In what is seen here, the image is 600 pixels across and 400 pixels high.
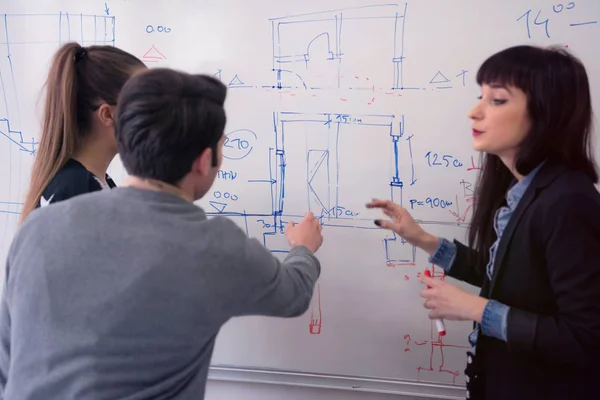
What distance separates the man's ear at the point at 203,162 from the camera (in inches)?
32.4

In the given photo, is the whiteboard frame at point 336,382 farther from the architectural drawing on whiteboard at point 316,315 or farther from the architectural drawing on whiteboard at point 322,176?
the architectural drawing on whiteboard at point 322,176

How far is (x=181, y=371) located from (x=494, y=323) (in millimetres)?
634

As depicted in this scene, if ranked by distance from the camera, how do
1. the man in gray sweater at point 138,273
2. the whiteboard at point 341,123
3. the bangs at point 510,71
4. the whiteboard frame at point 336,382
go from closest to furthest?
the man in gray sweater at point 138,273, the bangs at point 510,71, the whiteboard at point 341,123, the whiteboard frame at point 336,382

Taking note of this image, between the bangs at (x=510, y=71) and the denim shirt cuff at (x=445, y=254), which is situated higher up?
the bangs at (x=510, y=71)

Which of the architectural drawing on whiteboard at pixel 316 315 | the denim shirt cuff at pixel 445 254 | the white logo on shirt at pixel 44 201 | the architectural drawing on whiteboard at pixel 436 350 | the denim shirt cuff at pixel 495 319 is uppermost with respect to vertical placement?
the white logo on shirt at pixel 44 201

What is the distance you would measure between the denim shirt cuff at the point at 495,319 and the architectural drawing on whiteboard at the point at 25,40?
1.46 m

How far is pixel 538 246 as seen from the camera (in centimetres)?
90

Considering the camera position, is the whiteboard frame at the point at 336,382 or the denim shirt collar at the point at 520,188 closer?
the denim shirt collar at the point at 520,188

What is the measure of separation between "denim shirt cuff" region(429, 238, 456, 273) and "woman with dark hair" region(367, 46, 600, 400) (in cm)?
16

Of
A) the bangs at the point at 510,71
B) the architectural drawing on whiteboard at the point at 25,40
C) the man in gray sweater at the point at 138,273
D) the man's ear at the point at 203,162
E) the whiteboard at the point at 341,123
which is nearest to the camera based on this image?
the man in gray sweater at the point at 138,273

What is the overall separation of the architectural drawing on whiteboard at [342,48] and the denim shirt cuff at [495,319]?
73 centimetres

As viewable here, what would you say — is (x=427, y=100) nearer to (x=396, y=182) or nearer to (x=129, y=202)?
(x=396, y=182)

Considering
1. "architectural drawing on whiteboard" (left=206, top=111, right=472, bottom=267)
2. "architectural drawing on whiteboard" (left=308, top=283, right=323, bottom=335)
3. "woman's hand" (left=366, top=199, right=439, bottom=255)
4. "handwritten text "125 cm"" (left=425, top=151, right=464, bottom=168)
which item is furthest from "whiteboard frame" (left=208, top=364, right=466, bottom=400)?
"handwritten text "125 cm"" (left=425, top=151, right=464, bottom=168)

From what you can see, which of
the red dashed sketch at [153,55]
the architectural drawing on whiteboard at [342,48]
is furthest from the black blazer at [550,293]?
the red dashed sketch at [153,55]
